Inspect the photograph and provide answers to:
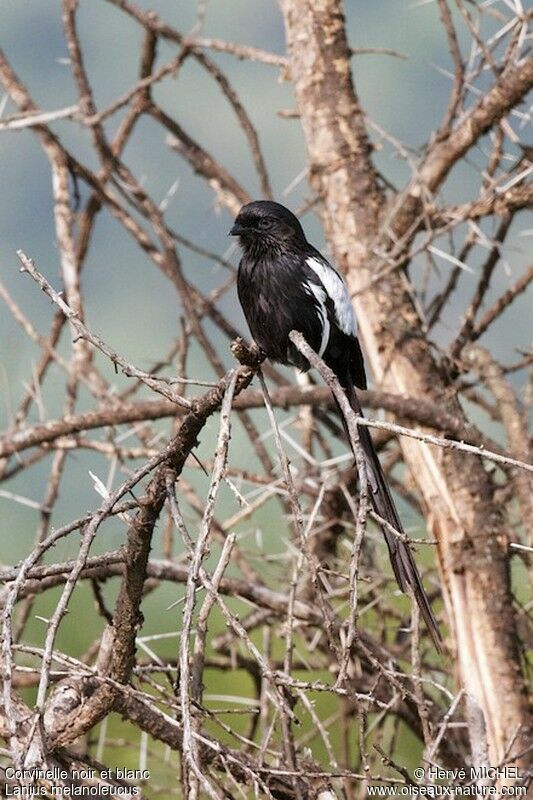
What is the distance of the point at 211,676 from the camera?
4.91 meters

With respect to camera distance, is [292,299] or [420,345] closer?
[292,299]

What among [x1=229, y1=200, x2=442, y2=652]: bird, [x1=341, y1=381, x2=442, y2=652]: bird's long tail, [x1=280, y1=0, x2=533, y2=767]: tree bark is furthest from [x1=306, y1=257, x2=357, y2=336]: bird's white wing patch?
[x1=280, y1=0, x2=533, y2=767]: tree bark

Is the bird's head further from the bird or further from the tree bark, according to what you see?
the tree bark

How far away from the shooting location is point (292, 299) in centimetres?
274

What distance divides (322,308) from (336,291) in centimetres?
7

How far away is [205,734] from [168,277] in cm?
239

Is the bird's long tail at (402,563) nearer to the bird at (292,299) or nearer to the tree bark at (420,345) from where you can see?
the bird at (292,299)

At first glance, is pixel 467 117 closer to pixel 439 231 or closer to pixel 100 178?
pixel 439 231

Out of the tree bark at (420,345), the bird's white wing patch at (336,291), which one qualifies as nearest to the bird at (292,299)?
the bird's white wing patch at (336,291)

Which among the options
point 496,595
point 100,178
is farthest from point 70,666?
point 100,178

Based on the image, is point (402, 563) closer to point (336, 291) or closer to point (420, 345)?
point (336, 291)

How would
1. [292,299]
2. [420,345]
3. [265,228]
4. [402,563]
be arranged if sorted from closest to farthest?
[402,563] → [292,299] → [265,228] → [420,345]

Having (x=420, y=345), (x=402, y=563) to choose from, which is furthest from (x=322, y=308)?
(x=420, y=345)

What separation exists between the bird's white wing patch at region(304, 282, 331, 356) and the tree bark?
67 centimetres
